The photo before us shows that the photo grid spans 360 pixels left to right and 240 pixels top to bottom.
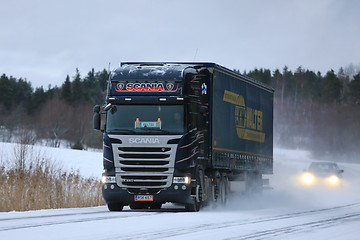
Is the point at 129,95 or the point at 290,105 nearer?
the point at 129,95

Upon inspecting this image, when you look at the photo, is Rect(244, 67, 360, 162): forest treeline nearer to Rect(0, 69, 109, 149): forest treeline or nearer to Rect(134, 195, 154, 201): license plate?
Rect(0, 69, 109, 149): forest treeline

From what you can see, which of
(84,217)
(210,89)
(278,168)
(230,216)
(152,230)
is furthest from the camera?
(278,168)

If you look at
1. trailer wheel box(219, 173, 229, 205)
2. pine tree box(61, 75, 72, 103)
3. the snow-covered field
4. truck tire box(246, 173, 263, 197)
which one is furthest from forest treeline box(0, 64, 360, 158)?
the snow-covered field

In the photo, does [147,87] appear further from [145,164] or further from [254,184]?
[254,184]

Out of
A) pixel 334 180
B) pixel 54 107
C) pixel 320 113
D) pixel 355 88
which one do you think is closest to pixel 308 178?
pixel 334 180

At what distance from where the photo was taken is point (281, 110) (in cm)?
13050

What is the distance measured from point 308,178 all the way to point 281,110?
312ft

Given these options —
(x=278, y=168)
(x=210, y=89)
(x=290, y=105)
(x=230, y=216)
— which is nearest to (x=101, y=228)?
(x=230, y=216)

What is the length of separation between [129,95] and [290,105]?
11737cm

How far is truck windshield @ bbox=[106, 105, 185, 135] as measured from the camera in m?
19.3

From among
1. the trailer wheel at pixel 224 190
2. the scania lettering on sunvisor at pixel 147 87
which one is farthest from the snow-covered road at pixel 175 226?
the trailer wheel at pixel 224 190

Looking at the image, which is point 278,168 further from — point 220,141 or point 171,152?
point 171,152

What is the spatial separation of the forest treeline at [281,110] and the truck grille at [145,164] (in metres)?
81.2

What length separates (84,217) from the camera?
16.4 meters
